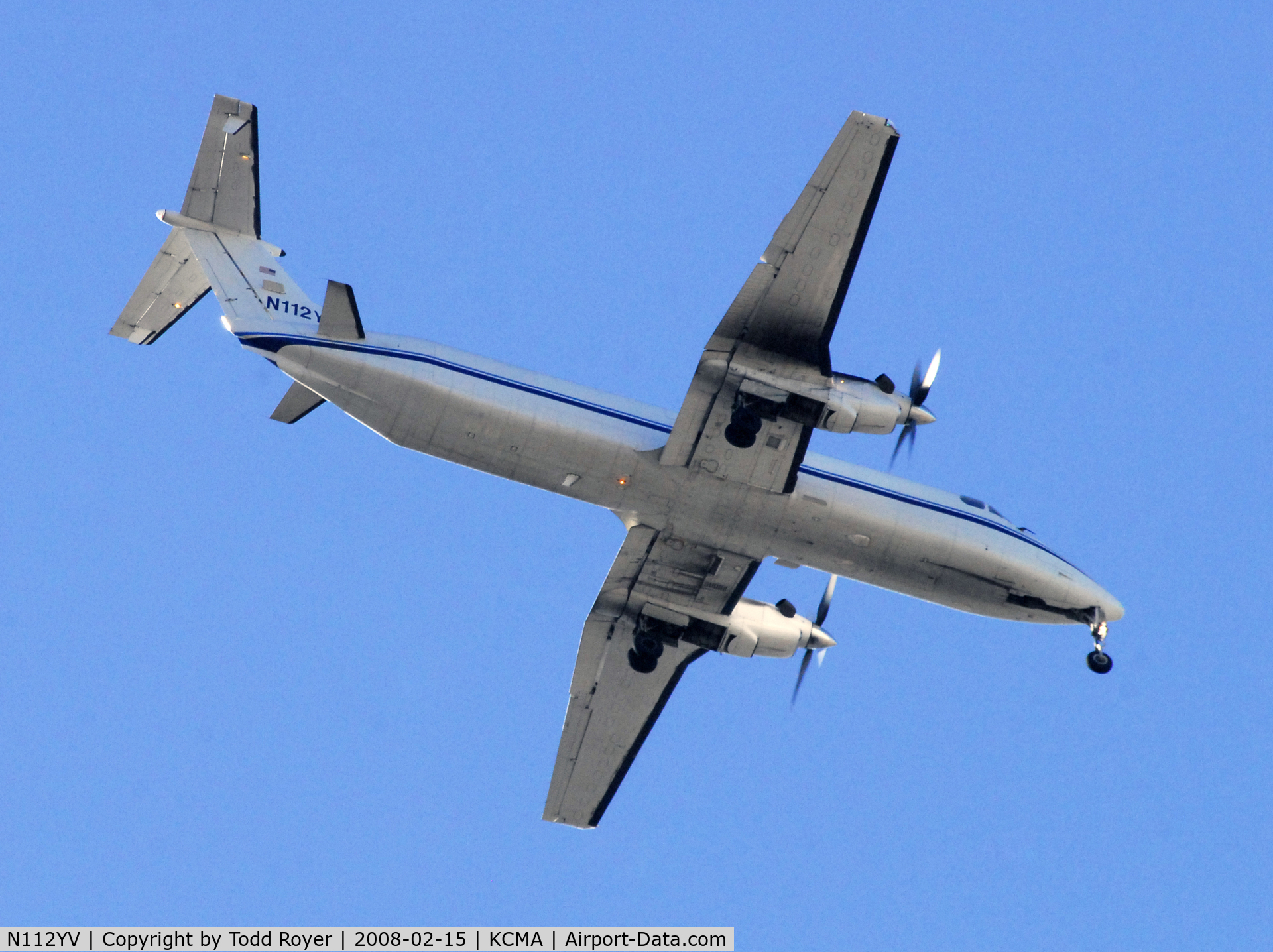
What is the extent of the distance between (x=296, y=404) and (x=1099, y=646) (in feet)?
56.4

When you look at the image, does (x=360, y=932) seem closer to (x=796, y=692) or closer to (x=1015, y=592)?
(x=796, y=692)

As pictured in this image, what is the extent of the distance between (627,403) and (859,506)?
5.03 m

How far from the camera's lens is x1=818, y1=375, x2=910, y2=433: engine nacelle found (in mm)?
24047

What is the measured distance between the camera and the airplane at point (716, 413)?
23.0 m

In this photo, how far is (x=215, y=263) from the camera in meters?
24.6

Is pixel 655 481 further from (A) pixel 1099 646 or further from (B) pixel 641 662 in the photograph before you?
(A) pixel 1099 646

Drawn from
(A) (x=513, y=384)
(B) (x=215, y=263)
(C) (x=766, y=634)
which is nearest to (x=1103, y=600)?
(C) (x=766, y=634)

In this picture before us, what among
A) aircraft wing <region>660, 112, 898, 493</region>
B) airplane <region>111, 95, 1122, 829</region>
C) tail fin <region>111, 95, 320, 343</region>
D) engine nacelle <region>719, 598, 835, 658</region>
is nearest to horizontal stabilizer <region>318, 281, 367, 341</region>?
airplane <region>111, 95, 1122, 829</region>

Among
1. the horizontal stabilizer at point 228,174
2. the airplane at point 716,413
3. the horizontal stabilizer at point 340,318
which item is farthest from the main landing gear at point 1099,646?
the horizontal stabilizer at point 228,174

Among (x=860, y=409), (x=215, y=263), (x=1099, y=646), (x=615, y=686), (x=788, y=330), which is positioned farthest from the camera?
(x=615, y=686)

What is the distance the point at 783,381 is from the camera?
23.9m

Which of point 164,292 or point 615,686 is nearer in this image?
point 164,292

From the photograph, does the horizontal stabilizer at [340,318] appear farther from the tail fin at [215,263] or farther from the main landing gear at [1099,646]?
the main landing gear at [1099,646]

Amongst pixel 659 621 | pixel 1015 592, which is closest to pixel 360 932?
pixel 659 621
